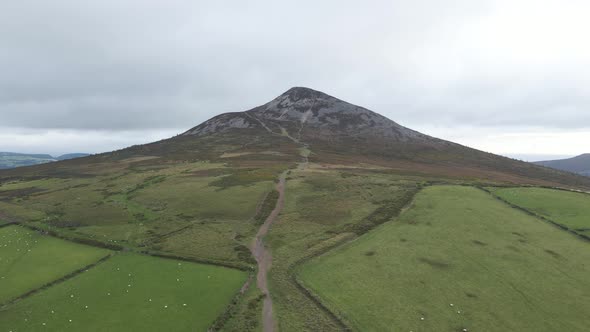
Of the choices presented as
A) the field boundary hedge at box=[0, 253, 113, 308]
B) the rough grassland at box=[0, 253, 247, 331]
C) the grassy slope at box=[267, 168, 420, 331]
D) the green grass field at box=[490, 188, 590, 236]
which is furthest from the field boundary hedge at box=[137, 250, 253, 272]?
the green grass field at box=[490, 188, 590, 236]

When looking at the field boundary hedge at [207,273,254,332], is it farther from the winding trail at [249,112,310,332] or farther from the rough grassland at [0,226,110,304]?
the rough grassland at [0,226,110,304]

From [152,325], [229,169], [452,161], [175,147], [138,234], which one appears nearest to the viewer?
[152,325]

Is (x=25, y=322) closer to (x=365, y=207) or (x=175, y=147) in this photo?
(x=365, y=207)

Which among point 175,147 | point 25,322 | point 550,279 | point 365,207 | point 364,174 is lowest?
point 25,322

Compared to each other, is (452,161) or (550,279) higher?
(452,161)

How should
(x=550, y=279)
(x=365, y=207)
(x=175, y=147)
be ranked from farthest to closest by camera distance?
(x=175, y=147) < (x=365, y=207) < (x=550, y=279)

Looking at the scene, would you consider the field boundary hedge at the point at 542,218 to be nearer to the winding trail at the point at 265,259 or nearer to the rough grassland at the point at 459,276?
the rough grassland at the point at 459,276

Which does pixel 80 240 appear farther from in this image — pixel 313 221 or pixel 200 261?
pixel 313 221

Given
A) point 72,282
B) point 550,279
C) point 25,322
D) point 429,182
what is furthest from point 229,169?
point 550,279
